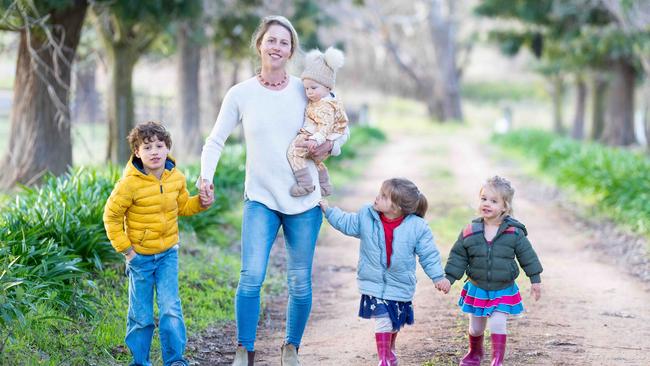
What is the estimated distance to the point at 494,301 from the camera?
5270 millimetres

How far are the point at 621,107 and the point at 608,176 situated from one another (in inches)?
505

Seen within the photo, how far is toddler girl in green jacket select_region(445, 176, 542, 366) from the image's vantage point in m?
5.26

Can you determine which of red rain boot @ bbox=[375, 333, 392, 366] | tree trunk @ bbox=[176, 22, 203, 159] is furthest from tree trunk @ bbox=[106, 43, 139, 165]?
red rain boot @ bbox=[375, 333, 392, 366]

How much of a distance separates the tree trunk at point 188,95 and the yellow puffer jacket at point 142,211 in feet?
41.9

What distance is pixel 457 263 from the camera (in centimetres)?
530

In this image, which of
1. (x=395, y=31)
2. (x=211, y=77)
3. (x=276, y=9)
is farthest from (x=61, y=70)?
(x=395, y=31)

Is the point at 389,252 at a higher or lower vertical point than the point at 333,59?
lower

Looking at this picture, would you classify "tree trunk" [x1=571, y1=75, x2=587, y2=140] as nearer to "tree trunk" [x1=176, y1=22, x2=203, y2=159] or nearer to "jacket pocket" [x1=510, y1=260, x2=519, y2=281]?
"tree trunk" [x1=176, y1=22, x2=203, y2=159]

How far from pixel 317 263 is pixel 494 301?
4.46 metres

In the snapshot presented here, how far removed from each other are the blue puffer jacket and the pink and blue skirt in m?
0.28

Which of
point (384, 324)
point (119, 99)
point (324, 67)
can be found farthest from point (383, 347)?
point (119, 99)

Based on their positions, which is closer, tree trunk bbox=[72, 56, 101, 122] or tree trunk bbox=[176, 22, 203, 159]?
tree trunk bbox=[72, 56, 101, 122]

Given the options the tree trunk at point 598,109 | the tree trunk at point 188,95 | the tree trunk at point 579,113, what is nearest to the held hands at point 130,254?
the tree trunk at point 188,95

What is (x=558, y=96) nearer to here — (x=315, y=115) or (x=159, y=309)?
(x=315, y=115)
